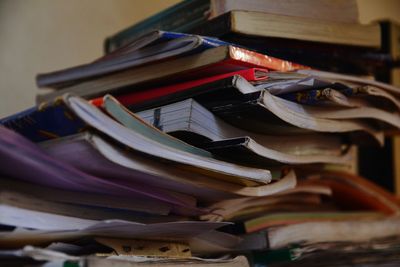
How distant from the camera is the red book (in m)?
0.55

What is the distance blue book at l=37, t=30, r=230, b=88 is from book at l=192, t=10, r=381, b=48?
0.12 ft

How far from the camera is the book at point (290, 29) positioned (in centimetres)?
60

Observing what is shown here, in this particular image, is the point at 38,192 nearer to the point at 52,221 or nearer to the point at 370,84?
the point at 52,221

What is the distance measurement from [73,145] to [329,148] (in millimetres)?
356

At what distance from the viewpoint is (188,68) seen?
582mm

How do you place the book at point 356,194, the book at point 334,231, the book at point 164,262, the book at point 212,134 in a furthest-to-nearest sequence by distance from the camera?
the book at point 356,194 → the book at point 334,231 → the book at point 212,134 → the book at point 164,262

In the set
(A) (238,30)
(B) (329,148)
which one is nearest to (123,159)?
(A) (238,30)

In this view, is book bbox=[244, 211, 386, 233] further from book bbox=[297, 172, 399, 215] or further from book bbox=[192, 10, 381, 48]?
book bbox=[192, 10, 381, 48]

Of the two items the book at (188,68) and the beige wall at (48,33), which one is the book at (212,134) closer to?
the book at (188,68)

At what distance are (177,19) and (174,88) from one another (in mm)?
153

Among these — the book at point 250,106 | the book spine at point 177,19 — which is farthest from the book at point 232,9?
the book at point 250,106

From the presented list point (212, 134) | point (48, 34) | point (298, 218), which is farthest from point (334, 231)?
point (48, 34)

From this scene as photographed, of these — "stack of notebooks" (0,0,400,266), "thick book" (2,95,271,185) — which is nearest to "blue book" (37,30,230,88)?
"stack of notebooks" (0,0,400,266)

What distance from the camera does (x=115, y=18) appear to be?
927 mm
